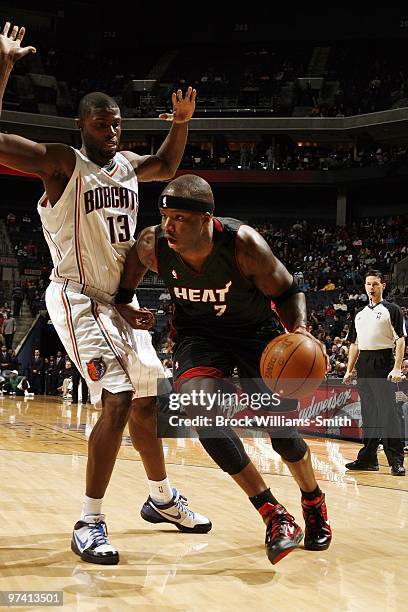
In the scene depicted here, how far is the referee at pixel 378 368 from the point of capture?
22.9 feet

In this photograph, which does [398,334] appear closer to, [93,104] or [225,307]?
[225,307]

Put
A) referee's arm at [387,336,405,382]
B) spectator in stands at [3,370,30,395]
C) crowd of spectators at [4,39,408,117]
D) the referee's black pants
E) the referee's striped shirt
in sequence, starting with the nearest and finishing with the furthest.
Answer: the referee's black pants < referee's arm at [387,336,405,382] < the referee's striped shirt < spectator in stands at [3,370,30,395] < crowd of spectators at [4,39,408,117]

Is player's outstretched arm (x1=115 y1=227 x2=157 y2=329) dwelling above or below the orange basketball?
above

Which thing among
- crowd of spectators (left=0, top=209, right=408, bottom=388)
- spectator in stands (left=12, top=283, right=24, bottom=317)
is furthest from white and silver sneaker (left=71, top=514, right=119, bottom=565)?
spectator in stands (left=12, top=283, right=24, bottom=317)

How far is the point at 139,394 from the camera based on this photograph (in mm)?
3650

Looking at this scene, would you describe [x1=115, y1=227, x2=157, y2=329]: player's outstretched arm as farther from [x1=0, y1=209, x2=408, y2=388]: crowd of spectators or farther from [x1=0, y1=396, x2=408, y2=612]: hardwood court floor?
[x1=0, y1=209, x2=408, y2=388]: crowd of spectators

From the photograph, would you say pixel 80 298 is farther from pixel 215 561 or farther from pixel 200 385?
pixel 215 561

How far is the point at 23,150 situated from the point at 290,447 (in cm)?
176

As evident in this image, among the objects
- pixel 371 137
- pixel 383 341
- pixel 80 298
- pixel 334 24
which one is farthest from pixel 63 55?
pixel 80 298

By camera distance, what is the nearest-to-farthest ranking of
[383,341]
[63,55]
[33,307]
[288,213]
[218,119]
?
[383,341], [33,307], [218,119], [288,213], [63,55]

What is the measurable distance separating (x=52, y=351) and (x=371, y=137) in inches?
563

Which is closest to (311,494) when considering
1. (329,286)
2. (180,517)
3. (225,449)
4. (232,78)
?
(225,449)

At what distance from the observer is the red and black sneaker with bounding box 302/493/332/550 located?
11.2ft

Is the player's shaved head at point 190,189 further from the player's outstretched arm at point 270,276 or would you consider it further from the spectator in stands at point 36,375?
the spectator in stands at point 36,375
